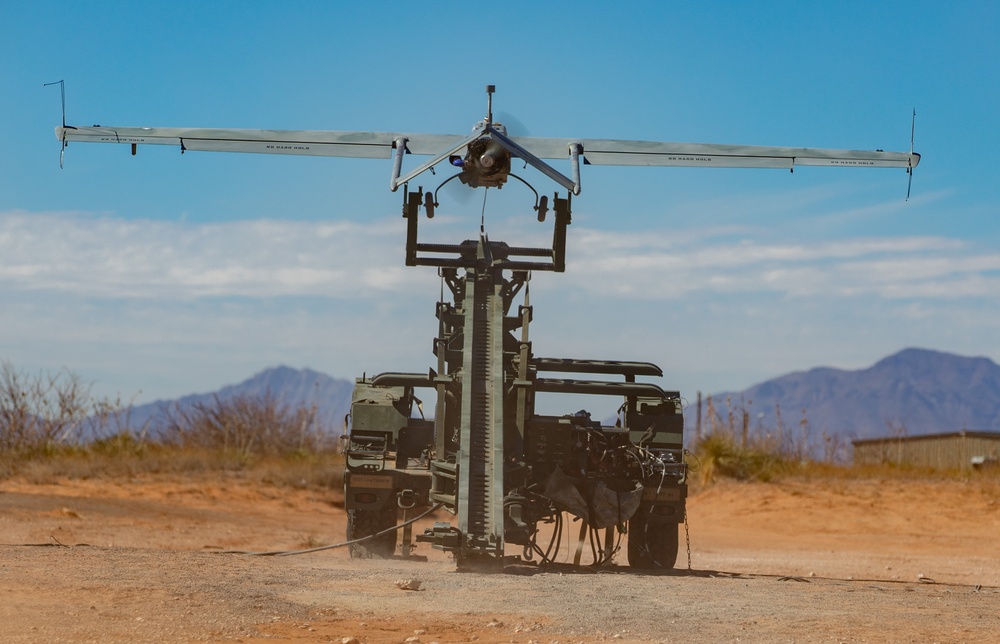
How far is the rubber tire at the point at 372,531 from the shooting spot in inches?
593

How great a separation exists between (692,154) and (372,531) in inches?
258

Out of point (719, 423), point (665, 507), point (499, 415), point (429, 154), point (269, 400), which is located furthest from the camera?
point (269, 400)

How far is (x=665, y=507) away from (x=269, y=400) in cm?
2191

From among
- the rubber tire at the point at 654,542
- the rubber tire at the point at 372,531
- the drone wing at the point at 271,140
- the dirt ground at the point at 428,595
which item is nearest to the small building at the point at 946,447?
the dirt ground at the point at 428,595

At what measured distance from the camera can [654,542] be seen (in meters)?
15.2

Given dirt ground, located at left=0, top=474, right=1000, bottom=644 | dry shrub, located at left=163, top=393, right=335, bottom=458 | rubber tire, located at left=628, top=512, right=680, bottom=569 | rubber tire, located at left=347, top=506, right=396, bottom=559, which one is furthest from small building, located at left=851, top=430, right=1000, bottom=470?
rubber tire, located at left=347, top=506, right=396, bottom=559

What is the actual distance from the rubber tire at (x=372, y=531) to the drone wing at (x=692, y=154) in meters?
5.21

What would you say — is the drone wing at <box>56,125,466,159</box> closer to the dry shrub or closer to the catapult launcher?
the catapult launcher

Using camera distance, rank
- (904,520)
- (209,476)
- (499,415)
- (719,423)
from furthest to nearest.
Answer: (719,423), (209,476), (904,520), (499,415)

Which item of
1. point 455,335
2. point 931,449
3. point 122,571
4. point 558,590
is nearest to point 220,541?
point 455,335

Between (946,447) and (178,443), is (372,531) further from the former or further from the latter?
(946,447)

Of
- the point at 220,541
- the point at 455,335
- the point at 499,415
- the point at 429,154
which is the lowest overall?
the point at 220,541

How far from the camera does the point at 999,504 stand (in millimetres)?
26625

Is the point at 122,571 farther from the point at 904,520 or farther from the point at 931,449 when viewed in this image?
the point at 931,449
